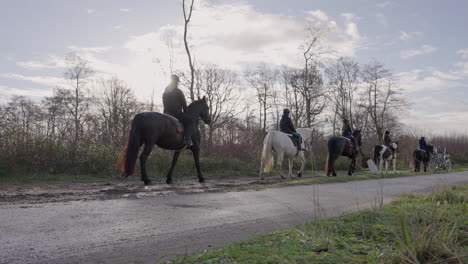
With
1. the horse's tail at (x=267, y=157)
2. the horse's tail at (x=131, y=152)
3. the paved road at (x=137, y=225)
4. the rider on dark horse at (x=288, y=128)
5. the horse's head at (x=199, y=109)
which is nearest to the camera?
the paved road at (x=137, y=225)

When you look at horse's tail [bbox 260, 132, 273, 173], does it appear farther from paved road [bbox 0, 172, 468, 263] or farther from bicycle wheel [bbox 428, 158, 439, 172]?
bicycle wheel [bbox 428, 158, 439, 172]

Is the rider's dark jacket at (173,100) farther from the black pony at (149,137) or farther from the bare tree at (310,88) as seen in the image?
the bare tree at (310,88)

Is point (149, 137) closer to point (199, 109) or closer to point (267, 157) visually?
point (199, 109)

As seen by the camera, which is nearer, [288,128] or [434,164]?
[288,128]

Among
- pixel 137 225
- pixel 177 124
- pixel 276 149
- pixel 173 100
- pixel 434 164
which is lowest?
pixel 137 225

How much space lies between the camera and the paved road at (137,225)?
3.76m

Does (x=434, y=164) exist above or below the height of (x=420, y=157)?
below

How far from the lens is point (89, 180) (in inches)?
499

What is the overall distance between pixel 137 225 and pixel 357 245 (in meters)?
2.97

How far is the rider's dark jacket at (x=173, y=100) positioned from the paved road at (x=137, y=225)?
180 inches

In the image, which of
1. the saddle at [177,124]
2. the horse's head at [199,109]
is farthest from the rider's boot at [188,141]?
the horse's head at [199,109]

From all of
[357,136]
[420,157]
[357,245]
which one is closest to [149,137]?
[357,245]

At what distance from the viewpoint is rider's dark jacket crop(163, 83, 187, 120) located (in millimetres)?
11809

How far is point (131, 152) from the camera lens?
10.1m
